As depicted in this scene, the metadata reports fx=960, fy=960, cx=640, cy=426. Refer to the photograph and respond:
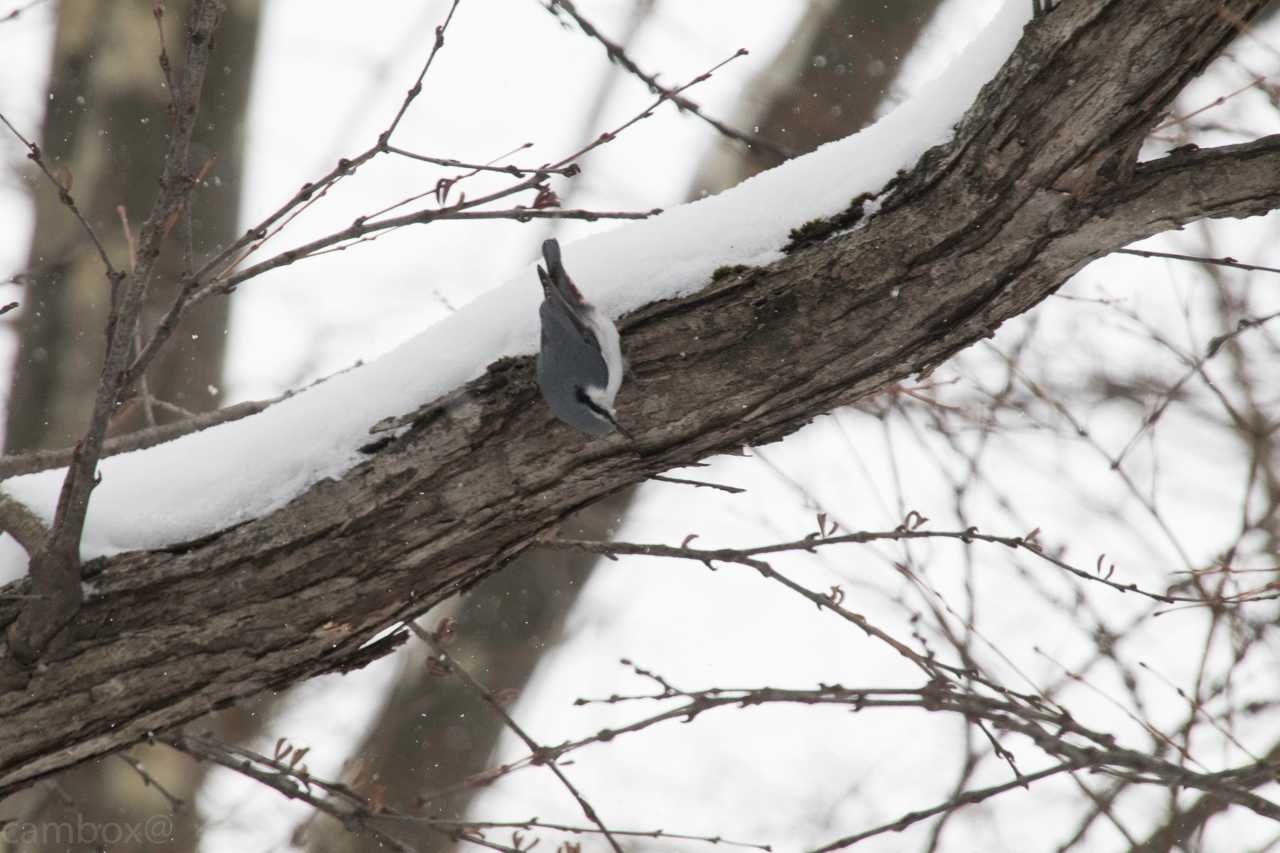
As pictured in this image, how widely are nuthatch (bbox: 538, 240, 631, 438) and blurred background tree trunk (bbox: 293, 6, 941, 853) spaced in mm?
2068

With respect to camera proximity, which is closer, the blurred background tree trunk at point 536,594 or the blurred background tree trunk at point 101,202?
the blurred background tree trunk at point 101,202

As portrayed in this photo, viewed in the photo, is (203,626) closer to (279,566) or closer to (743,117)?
(279,566)

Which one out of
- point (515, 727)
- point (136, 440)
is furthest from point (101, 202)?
point (515, 727)

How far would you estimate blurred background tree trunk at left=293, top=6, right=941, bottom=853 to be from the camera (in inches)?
140

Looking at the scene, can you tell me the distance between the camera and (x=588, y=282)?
1.83 metres

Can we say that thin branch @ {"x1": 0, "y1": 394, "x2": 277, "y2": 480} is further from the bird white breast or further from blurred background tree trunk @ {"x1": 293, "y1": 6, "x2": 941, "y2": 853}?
blurred background tree trunk @ {"x1": 293, "y1": 6, "x2": 941, "y2": 853}

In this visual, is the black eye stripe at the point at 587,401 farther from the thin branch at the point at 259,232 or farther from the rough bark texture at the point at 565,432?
the thin branch at the point at 259,232

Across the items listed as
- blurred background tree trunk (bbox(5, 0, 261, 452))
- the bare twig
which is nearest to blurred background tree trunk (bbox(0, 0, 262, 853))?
blurred background tree trunk (bbox(5, 0, 261, 452))

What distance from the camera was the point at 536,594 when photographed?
3752 mm

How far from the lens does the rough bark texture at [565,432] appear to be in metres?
1.65

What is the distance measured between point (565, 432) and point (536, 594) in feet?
7.00

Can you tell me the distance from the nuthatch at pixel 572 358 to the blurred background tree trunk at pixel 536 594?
2068mm

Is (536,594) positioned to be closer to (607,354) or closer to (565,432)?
(565,432)

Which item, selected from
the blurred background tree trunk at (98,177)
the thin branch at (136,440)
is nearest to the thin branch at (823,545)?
the thin branch at (136,440)
